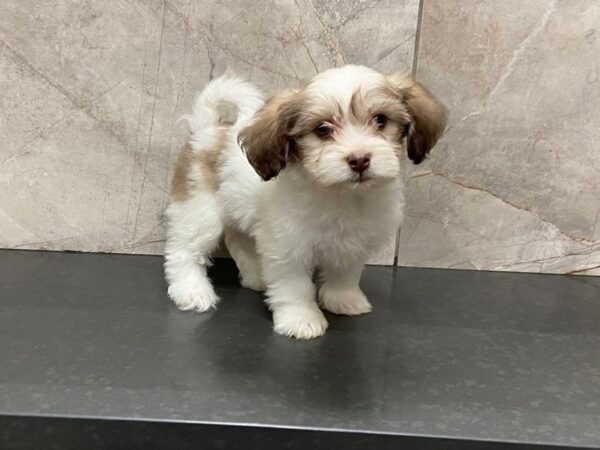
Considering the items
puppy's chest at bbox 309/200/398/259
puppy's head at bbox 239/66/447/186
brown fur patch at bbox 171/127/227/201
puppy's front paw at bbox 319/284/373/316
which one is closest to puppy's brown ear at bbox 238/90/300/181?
puppy's head at bbox 239/66/447/186

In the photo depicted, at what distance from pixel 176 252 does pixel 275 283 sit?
0.35 metres

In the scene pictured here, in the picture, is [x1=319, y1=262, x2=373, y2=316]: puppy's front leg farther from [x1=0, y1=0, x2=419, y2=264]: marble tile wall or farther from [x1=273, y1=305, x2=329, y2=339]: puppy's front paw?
[x1=0, y1=0, x2=419, y2=264]: marble tile wall

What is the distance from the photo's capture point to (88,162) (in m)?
1.76

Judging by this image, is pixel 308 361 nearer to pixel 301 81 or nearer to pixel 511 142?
pixel 301 81

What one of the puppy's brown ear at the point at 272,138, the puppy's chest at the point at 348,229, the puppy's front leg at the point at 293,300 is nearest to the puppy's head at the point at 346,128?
the puppy's brown ear at the point at 272,138

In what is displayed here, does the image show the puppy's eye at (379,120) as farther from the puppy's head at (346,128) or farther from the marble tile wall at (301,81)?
the marble tile wall at (301,81)

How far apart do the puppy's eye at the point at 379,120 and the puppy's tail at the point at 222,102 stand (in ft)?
1.36

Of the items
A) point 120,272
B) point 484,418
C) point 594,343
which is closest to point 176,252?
point 120,272

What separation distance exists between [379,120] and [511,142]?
2.28 ft

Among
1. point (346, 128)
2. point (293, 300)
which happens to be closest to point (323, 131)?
point (346, 128)

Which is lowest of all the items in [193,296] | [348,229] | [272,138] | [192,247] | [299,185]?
[193,296]

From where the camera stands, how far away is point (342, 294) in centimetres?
151

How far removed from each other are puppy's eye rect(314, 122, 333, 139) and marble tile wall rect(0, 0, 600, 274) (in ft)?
1.71

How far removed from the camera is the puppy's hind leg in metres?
1.53
